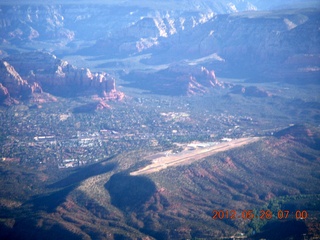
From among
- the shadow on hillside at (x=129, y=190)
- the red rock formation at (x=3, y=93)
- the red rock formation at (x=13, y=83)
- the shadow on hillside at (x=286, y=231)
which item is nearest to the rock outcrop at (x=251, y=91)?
the red rock formation at (x=13, y=83)

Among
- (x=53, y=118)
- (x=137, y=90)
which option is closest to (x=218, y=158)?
(x=53, y=118)

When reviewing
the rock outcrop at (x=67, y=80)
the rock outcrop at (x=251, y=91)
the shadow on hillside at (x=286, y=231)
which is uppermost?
the shadow on hillside at (x=286, y=231)

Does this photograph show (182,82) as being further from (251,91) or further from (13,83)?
(13,83)

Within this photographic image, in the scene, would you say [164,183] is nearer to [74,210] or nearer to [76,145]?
[74,210]

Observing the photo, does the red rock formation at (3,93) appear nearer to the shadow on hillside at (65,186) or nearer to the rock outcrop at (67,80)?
the rock outcrop at (67,80)
